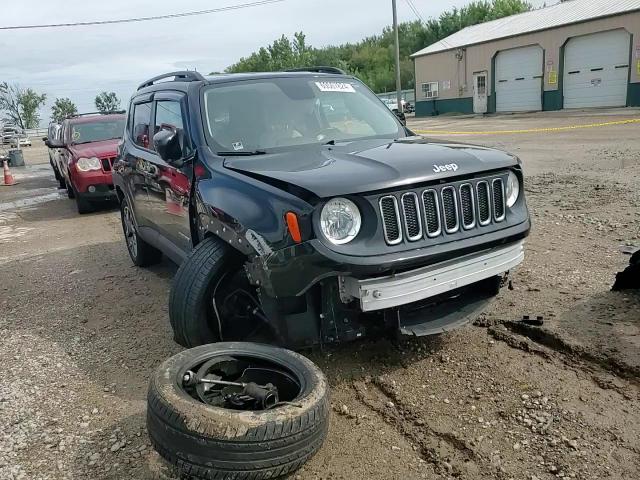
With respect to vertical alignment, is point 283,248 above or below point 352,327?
above

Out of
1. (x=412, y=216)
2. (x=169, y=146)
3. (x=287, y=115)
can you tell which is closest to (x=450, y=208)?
(x=412, y=216)

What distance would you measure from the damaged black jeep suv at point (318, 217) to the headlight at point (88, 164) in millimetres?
6478

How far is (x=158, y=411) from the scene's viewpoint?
2701 millimetres

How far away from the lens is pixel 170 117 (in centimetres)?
478

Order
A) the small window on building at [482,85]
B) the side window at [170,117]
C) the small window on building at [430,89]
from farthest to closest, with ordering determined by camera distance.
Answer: the small window on building at [430,89] → the small window on building at [482,85] → the side window at [170,117]

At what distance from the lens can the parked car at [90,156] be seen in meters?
10.6

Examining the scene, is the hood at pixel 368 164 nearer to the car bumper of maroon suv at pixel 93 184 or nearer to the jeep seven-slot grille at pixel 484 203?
the jeep seven-slot grille at pixel 484 203

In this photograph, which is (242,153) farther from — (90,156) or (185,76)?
(90,156)

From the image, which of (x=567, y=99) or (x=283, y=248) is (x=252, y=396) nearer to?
(x=283, y=248)

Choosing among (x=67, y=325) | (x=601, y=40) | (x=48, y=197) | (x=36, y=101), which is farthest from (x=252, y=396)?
(x=36, y=101)

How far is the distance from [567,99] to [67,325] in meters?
31.2

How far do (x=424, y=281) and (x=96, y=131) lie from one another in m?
10.6

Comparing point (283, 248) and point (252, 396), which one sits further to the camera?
point (283, 248)

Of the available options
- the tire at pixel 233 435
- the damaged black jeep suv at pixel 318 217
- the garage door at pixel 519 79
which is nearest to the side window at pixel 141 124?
the damaged black jeep suv at pixel 318 217
